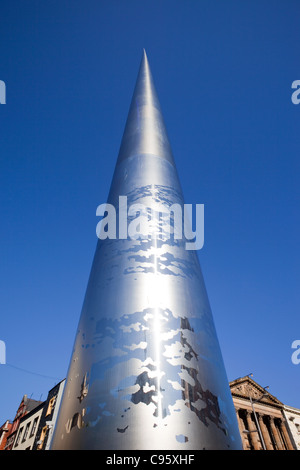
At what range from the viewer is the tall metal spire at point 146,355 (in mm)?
→ 1062

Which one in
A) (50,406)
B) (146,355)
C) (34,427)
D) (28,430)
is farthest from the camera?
(28,430)

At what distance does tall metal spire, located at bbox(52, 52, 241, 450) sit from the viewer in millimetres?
1062

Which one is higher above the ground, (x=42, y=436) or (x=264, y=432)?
(x=264, y=432)

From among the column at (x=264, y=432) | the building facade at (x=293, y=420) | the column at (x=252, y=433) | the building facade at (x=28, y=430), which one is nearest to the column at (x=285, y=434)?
the building facade at (x=293, y=420)

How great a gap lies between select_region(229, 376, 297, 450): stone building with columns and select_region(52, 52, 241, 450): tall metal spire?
25807 millimetres

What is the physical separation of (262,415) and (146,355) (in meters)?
30.7

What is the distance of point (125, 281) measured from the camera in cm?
155

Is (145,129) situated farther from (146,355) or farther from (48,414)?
(48,414)

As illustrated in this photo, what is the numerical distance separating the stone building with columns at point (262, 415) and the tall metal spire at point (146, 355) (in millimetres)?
25807

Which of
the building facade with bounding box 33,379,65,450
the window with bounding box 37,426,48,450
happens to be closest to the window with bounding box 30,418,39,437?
the building facade with bounding box 33,379,65,450

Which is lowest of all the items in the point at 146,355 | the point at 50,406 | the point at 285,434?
the point at 146,355

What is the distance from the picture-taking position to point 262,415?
25.4 meters

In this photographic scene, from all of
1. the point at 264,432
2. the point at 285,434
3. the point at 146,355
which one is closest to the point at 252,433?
the point at 264,432
